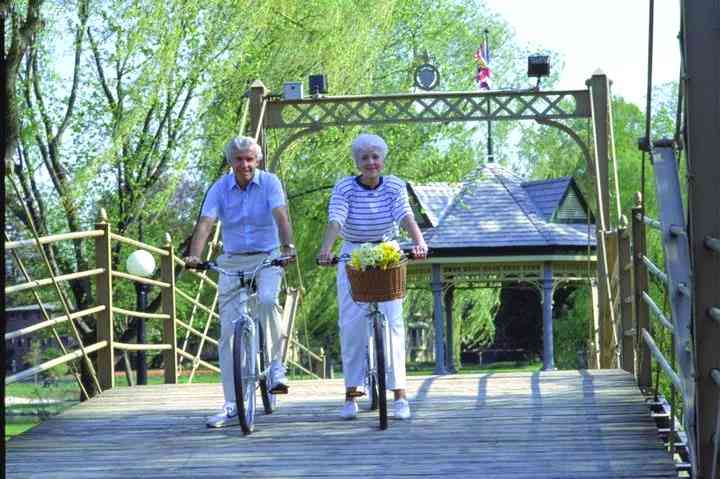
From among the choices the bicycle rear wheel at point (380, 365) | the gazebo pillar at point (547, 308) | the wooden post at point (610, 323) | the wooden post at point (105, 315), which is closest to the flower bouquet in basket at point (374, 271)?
the bicycle rear wheel at point (380, 365)

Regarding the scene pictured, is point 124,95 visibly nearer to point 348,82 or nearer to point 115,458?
point 348,82

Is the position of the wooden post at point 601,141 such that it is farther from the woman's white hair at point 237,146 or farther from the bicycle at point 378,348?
the woman's white hair at point 237,146

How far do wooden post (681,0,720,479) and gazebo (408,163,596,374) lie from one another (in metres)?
23.4

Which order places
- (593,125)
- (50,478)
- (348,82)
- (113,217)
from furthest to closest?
(348,82), (113,217), (593,125), (50,478)

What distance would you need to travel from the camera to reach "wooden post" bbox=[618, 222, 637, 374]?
32.6ft

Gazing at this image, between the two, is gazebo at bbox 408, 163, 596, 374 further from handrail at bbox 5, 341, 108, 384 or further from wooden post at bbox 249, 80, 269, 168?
handrail at bbox 5, 341, 108, 384

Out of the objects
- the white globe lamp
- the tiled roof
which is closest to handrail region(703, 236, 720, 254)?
the white globe lamp

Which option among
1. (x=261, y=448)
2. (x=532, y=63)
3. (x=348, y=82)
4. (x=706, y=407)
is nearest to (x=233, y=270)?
(x=261, y=448)

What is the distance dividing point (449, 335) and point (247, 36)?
11893 millimetres

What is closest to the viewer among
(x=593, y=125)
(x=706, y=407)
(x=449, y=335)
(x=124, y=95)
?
(x=706, y=407)

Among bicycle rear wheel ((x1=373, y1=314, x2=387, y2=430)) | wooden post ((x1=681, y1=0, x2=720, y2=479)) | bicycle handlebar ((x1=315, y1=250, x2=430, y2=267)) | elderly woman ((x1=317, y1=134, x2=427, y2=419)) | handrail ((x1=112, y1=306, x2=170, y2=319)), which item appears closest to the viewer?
wooden post ((x1=681, y1=0, x2=720, y2=479))

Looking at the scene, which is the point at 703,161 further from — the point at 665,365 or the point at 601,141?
the point at 601,141

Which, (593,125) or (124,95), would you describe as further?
(124,95)

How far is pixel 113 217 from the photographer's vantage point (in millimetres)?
21953
